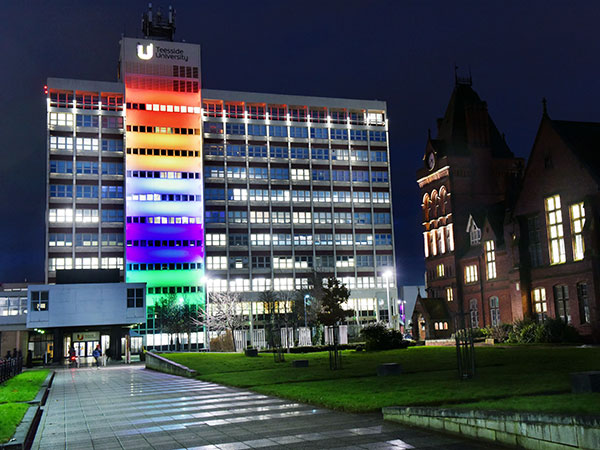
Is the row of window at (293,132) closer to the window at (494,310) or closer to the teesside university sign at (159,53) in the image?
the teesside university sign at (159,53)

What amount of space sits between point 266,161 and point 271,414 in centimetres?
9405

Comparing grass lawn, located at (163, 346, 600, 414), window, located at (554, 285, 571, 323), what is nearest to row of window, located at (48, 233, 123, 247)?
window, located at (554, 285, 571, 323)

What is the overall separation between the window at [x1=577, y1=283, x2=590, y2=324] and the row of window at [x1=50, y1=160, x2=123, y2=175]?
2980 inches

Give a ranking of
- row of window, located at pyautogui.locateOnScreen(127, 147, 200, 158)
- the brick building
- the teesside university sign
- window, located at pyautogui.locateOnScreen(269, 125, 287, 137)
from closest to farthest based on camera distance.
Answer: the brick building → row of window, located at pyautogui.locateOnScreen(127, 147, 200, 158) → the teesside university sign → window, located at pyautogui.locateOnScreen(269, 125, 287, 137)

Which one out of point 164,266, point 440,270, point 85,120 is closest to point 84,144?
point 85,120

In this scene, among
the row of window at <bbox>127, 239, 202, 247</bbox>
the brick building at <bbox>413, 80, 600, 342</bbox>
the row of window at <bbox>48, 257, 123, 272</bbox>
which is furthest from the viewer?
the row of window at <bbox>127, 239, 202, 247</bbox>

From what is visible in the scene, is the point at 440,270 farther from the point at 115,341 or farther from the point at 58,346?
the point at 58,346

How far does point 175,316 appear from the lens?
91.0 meters

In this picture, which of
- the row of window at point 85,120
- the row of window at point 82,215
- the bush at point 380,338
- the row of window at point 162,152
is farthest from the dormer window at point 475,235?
the row of window at point 85,120

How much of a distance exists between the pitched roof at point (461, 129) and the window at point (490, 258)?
13862 millimetres

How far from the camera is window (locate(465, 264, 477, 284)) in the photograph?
220ft

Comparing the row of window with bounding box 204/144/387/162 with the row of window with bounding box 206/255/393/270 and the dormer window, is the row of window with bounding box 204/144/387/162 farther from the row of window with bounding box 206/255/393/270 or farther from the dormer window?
the dormer window

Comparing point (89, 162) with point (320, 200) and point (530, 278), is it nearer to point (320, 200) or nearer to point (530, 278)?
point (320, 200)

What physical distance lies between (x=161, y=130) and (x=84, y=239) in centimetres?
2180
